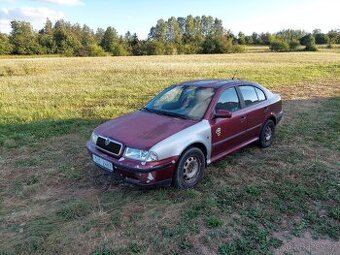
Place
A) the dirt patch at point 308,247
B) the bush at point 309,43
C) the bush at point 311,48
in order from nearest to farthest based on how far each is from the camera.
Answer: the dirt patch at point 308,247 → the bush at point 311,48 → the bush at point 309,43

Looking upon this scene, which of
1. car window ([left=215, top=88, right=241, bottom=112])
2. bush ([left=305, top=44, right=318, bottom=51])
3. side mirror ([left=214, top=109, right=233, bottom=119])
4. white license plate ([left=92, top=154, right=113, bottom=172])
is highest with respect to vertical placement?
bush ([left=305, top=44, right=318, bottom=51])

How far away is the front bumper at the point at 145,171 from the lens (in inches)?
160

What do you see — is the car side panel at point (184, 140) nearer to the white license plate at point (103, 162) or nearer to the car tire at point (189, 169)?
the car tire at point (189, 169)

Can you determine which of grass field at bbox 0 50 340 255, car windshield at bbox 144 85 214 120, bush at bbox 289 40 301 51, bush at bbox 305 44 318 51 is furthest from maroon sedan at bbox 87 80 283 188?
bush at bbox 289 40 301 51

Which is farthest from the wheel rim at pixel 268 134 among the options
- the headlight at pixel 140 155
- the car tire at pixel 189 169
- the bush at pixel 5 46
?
the bush at pixel 5 46

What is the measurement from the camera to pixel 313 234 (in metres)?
3.68

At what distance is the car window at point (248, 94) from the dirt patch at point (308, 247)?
2.66 m

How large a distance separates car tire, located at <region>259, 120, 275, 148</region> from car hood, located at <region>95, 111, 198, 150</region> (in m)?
2.09

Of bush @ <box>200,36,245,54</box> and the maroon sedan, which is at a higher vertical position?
bush @ <box>200,36,245,54</box>

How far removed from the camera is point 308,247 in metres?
3.46

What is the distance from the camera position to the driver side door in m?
4.92

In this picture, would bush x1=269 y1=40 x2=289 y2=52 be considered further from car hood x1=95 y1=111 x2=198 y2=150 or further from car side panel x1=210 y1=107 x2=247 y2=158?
car hood x1=95 y1=111 x2=198 y2=150

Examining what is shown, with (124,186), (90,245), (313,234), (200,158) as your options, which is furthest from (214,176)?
(90,245)

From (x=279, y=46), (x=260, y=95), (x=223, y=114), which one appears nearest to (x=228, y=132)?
(x=223, y=114)
